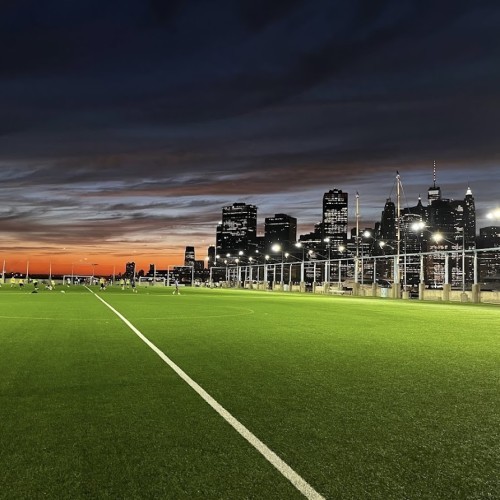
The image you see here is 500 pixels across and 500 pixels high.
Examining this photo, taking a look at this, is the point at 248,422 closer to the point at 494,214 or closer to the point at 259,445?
the point at 259,445

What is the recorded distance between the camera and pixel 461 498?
4309mm

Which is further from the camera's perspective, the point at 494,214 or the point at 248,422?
the point at 494,214

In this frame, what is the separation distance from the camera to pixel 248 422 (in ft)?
21.0

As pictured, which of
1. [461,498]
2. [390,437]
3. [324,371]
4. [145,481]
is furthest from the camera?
[324,371]

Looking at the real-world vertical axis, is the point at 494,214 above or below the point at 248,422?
above

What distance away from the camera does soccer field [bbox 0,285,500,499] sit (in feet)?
15.1

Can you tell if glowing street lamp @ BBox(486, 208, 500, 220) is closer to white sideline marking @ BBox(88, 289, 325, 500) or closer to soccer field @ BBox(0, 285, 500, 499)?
soccer field @ BBox(0, 285, 500, 499)

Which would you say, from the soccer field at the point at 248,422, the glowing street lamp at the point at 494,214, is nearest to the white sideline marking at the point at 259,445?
the soccer field at the point at 248,422

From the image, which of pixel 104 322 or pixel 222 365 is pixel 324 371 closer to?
pixel 222 365

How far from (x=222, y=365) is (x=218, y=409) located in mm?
3589

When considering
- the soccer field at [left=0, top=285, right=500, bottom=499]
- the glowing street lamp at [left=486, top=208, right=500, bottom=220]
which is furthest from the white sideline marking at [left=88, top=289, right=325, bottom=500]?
the glowing street lamp at [left=486, top=208, right=500, bottom=220]

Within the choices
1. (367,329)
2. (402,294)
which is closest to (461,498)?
(367,329)

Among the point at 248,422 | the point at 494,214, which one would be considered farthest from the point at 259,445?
the point at 494,214

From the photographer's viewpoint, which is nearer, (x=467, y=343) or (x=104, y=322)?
(x=467, y=343)
